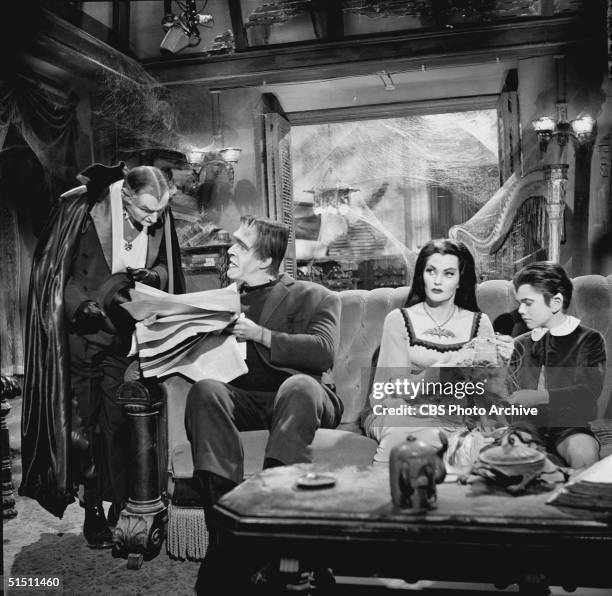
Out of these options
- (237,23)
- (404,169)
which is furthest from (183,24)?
(404,169)

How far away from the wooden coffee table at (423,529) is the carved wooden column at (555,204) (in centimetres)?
91

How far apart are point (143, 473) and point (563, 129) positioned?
1756 mm

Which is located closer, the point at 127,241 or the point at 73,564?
the point at 73,564

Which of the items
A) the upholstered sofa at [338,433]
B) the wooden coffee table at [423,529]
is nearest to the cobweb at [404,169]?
the upholstered sofa at [338,433]

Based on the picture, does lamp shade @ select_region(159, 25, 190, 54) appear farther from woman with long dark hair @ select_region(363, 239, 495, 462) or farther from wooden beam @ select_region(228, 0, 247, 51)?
woman with long dark hair @ select_region(363, 239, 495, 462)

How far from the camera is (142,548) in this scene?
6.94 feet

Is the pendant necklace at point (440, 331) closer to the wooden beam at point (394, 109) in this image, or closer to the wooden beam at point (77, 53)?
the wooden beam at point (394, 109)

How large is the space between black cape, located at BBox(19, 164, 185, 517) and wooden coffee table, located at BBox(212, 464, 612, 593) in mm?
932

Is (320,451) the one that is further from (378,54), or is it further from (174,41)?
(174,41)

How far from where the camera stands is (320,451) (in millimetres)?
2062

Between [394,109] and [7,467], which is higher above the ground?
[394,109]

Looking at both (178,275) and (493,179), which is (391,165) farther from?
(178,275)

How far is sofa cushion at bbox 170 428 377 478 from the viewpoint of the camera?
81.4 inches

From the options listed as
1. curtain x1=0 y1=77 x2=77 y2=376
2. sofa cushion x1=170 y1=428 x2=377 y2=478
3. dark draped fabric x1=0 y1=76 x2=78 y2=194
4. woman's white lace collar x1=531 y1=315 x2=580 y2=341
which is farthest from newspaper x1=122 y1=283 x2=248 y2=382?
woman's white lace collar x1=531 y1=315 x2=580 y2=341
